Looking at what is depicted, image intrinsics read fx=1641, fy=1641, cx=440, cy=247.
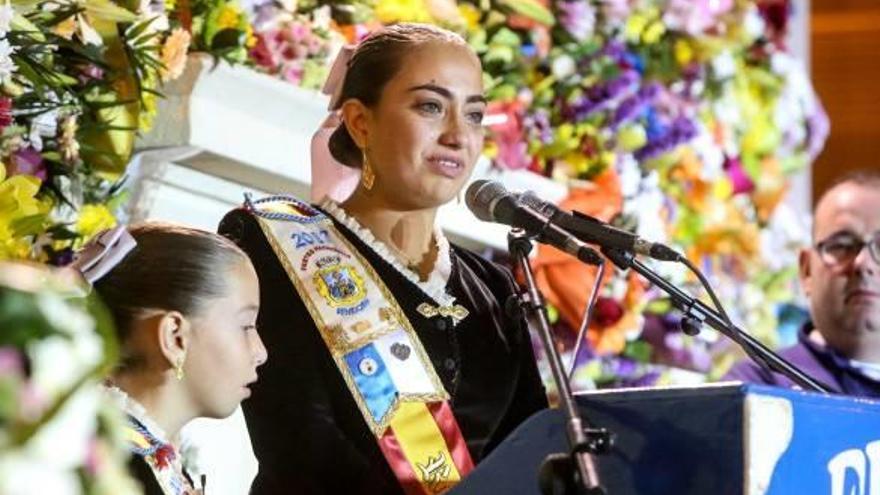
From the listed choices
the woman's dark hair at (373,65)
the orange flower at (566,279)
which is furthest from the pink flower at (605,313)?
the woman's dark hair at (373,65)

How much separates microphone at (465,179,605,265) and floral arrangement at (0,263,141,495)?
122 cm

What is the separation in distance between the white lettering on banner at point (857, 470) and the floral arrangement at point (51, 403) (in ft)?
3.52

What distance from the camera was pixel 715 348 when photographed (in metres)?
4.36

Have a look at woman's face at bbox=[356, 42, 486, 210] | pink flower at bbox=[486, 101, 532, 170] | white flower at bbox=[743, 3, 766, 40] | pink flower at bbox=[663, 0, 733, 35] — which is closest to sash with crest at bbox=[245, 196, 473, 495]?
woman's face at bbox=[356, 42, 486, 210]

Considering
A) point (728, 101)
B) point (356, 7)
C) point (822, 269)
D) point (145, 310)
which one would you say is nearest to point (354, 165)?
point (145, 310)

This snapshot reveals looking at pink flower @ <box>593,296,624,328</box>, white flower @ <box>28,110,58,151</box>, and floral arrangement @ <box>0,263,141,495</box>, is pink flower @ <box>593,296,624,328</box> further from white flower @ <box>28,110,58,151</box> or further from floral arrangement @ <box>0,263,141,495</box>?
floral arrangement @ <box>0,263,141,495</box>

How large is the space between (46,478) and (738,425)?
1016 millimetres

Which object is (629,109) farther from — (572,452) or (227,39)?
(572,452)

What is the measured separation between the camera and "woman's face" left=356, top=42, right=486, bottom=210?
2047 millimetres

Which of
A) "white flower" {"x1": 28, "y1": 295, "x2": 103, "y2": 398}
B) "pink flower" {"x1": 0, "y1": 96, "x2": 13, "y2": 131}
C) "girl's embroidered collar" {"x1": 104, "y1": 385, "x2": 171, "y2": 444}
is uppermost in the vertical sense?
"white flower" {"x1": 28, "y1": 295, "x2": 103, "y2": 398}

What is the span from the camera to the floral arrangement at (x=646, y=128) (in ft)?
11.9

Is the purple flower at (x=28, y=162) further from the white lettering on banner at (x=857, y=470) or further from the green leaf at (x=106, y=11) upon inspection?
Result: the white lettering on banner at (x=857, y=470)

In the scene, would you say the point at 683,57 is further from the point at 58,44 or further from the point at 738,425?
the point at 738,425

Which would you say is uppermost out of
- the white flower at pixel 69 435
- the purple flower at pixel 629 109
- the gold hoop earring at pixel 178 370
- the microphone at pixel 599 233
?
the white flower at pixel 69 435
